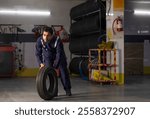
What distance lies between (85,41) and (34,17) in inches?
Result: 122

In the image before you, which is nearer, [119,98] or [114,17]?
[119,98]

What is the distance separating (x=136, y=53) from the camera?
1436 cm

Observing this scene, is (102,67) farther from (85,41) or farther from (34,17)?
(34,17)

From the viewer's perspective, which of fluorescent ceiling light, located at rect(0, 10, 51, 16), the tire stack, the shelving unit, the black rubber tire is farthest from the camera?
fluorescent ceiling light, located at rect(0, 10, 51, 16)

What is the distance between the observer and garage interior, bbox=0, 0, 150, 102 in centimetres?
988

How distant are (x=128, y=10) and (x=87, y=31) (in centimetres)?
396

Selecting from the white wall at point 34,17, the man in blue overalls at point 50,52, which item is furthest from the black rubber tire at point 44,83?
the white wall at point 34,17

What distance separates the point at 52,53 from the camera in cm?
690

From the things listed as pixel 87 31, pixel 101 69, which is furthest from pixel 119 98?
pixel 87 31

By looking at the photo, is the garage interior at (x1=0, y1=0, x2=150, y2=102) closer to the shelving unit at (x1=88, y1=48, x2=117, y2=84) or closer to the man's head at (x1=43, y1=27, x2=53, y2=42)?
the shelving unit at (x1=88, y1=48, x2=117, y2=84)

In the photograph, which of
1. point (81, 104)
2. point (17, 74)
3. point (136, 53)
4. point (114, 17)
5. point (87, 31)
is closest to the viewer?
point (81, 104)

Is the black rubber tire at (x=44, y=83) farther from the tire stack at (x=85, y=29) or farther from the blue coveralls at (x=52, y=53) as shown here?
the tire stack at (x=85, y=29)

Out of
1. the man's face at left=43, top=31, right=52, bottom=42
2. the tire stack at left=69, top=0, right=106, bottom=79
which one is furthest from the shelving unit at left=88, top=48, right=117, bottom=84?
the man's face at left=43, top=31, right=52, bottom=42

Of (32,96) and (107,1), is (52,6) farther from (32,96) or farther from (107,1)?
(32,96)
